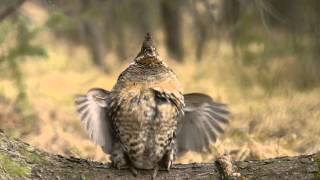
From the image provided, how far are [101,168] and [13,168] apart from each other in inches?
20.7

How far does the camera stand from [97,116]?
14.0 feet

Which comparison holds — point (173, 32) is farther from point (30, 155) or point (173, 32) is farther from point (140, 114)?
point (30, 155)

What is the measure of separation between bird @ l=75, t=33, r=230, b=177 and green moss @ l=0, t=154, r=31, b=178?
0.57m

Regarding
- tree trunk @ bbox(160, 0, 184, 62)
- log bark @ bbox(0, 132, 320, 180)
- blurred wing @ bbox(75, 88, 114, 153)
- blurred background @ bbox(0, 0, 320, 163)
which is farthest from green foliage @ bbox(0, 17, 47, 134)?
tree trunk @ bbox(160, 0, 184, 62)

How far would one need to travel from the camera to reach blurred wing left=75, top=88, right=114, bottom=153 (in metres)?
4.21

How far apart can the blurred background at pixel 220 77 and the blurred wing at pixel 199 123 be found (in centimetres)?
158

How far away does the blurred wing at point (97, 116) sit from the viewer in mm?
4207

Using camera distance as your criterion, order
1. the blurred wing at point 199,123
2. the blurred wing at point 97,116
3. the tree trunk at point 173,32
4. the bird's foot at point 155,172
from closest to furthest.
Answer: the bird's foot at point 155,172, the blurred wing at point 97,116, the blurred wing at point 199,123, the tree trunk at point 173,32

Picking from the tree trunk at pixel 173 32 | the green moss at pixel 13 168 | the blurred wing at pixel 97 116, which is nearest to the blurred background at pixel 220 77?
the tree trunk at pixel 173 32

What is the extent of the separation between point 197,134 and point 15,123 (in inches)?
179

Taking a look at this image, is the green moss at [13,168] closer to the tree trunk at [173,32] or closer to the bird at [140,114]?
the bird at [140,114]

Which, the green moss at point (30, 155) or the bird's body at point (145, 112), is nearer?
the green moss at point (30, 155)

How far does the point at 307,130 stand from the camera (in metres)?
7.20

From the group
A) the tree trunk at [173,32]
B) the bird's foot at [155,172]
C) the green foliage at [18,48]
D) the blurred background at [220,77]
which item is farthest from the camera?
the tree trunk at [173,32]
